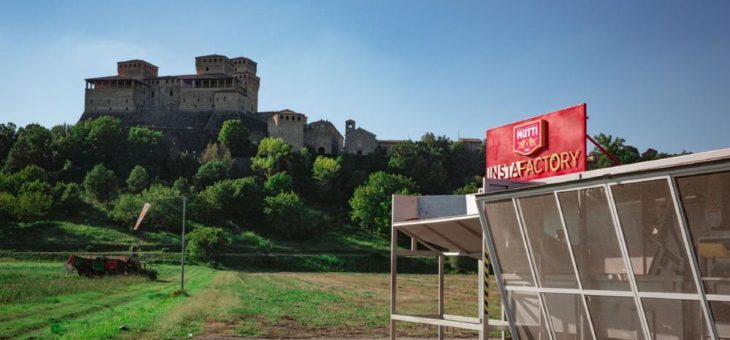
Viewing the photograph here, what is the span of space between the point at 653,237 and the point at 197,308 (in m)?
22.9

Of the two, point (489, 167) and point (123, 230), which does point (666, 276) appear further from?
point (123, 230)

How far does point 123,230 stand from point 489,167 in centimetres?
7714

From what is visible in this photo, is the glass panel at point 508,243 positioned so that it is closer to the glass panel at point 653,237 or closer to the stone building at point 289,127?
the glass panel at point 653,237

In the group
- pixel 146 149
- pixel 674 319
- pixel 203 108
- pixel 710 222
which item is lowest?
pixel 674 319

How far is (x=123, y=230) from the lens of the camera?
8506 cm

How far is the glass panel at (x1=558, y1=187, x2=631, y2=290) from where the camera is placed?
382 inches

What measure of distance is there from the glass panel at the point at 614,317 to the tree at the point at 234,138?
116 m

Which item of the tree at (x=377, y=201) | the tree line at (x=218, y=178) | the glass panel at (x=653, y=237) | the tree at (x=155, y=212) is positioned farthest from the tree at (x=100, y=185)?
the glass panel at (x=653, y=237)

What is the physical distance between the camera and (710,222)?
817 centimetres

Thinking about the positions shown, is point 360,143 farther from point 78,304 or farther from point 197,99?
point 78,304

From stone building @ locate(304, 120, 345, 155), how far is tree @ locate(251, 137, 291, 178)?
9.89m

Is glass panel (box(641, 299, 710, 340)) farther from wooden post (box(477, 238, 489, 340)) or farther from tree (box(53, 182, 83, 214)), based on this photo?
tree (box(53, 182, 83, 214))

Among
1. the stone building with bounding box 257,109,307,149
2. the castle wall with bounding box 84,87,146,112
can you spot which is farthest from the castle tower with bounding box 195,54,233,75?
the stone building with bounding box 257,109,307,149

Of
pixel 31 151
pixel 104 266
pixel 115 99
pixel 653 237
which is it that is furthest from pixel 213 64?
pixel 653 237
